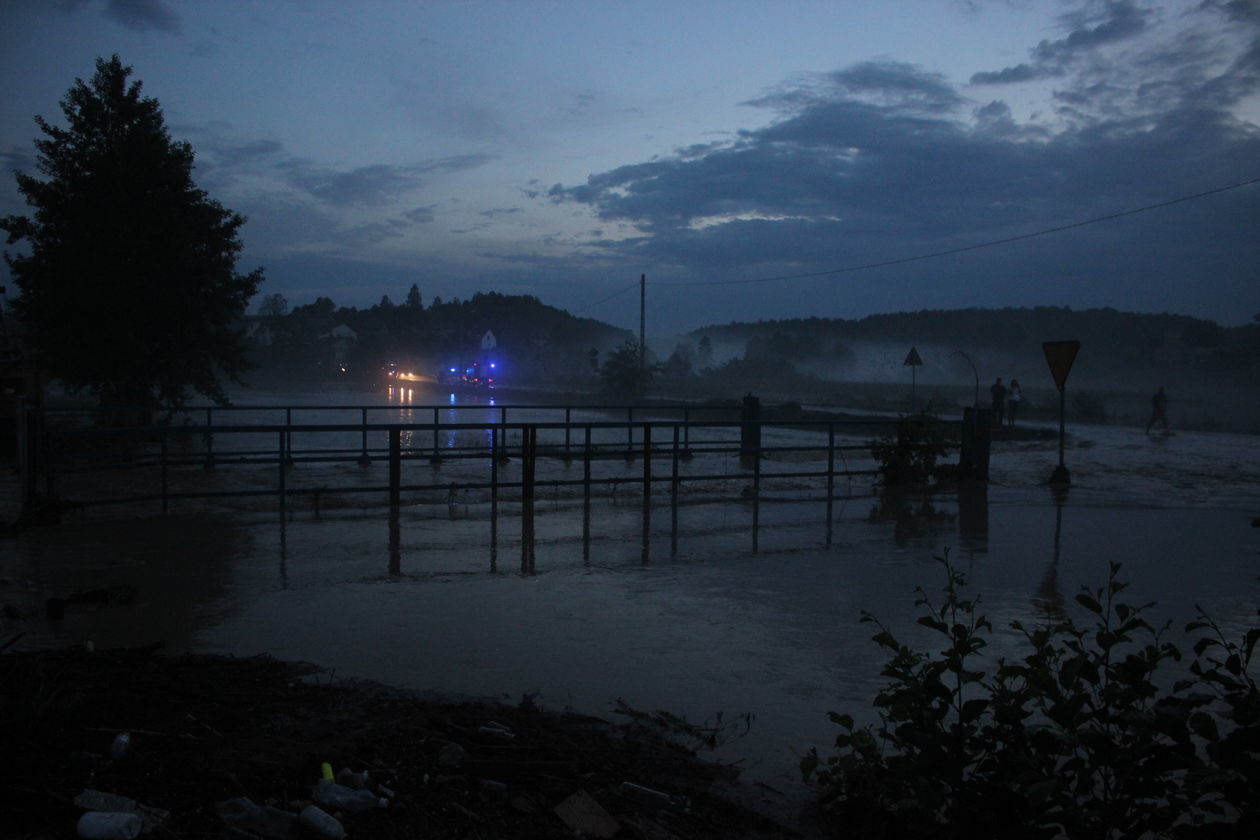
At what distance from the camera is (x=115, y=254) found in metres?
22.6

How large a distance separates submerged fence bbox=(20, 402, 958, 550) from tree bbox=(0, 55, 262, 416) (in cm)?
204

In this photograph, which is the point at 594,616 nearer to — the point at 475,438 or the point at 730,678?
the point at 730,678

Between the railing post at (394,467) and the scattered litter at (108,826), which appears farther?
the railing post at (394,467)

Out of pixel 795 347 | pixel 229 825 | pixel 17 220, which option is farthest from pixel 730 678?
pixel 795 347

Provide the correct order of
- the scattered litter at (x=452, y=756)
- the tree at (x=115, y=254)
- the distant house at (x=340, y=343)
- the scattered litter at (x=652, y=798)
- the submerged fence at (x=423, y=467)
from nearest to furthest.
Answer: the scattered litter at (x=652, y=798)
the scattered litter at (x=452, y=756)
the submerged fence at (x=423, y=467)
the tree at (x=115, y=254)
the distant house at (x=340, y=343)

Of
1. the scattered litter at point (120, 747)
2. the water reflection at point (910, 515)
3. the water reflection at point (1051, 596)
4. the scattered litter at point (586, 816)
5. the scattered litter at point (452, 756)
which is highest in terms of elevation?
the scattered litter at point (120, 747)

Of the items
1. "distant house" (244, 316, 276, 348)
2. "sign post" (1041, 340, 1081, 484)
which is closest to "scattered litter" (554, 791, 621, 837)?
"sign post" (1041, 340, 1081, 484)

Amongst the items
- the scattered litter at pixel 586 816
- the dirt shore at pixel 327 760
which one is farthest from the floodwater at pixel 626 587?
the scattered litter at pixel 586 816

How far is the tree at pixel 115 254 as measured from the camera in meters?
22.6

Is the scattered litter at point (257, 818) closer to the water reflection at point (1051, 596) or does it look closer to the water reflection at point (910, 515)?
the water reflection at point (1051, 596)

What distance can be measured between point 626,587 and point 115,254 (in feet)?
64.5

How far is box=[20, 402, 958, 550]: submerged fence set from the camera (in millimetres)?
12258

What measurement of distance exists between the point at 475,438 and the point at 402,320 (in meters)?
133

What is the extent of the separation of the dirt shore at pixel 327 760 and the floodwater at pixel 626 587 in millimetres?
449
